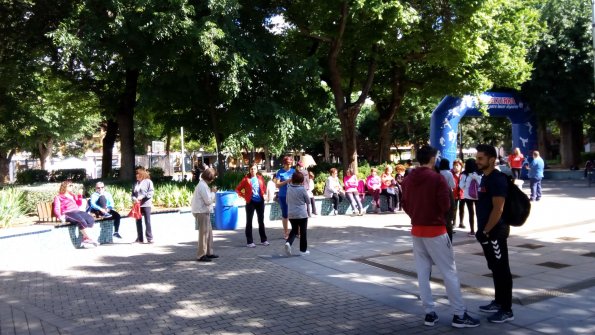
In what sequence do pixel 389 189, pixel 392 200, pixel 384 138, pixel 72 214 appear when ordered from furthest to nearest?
pixel 384 138
pixel 392 200
pixel 389 189
pixel 72 214

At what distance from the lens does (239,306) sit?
242 inches

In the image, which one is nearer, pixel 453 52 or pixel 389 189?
pixel 389 189

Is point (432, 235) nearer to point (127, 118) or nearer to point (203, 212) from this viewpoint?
point (203, 212)

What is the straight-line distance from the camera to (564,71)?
98.7ft

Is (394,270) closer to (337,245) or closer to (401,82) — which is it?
(337,245)

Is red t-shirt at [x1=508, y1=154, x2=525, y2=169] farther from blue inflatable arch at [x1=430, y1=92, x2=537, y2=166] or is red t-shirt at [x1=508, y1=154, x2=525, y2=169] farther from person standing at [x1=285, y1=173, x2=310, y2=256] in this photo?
person standing at [x1=285, y1=173, x2=310, y2=256]

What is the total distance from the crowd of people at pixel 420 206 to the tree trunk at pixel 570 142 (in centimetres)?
1702

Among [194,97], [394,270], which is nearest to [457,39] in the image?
[194,97]

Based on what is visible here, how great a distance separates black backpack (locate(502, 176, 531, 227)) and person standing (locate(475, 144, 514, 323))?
9 cm

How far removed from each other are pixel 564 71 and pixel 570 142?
5.80 m

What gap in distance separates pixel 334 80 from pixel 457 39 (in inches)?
193

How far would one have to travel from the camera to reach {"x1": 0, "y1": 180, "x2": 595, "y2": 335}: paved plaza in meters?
5.46

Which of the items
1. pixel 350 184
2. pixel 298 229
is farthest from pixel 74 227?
pixel 350 184

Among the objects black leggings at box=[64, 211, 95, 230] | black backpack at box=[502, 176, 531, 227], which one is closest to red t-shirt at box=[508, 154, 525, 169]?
black backpack at box=[502, 176, 531, 227]
